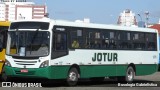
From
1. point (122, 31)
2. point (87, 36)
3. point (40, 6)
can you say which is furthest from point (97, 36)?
point (40, 6)

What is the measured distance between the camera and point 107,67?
871 inches

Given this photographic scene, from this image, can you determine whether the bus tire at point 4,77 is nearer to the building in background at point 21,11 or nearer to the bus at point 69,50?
the bus at point 69,50

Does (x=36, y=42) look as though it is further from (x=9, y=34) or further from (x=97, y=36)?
(x=97, y=36)

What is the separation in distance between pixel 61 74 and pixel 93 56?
2577 millimetres

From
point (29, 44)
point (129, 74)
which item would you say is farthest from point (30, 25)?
point (129, 74)

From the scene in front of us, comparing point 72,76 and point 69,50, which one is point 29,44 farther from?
point 72,76

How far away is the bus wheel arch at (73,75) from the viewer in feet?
64.0

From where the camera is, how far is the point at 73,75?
1970 centimetres

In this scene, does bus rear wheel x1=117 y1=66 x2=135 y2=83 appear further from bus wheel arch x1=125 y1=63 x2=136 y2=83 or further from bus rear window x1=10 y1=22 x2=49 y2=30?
bus rear window x1=10 y1=22 x2=49 y2=30

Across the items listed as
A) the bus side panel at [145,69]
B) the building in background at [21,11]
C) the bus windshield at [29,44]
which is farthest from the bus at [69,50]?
the building in background at [21,11]

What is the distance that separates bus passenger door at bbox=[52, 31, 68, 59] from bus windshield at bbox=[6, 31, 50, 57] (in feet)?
1.19

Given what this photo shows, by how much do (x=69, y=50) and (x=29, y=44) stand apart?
6.09 ft

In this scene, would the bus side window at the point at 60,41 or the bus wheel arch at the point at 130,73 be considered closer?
the bus side window at the point at 60,41

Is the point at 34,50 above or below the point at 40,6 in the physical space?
below
